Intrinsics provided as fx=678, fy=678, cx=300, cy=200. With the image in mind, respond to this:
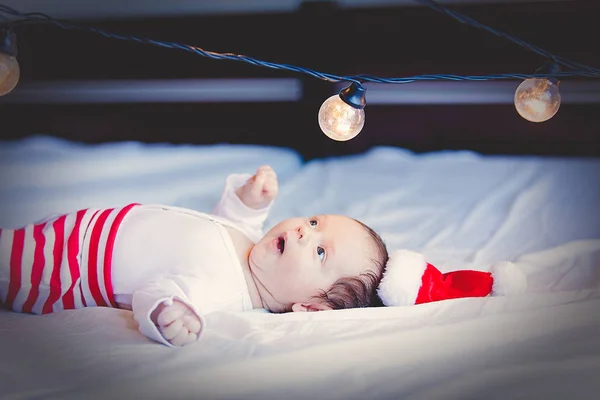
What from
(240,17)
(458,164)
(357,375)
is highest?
(240,17)

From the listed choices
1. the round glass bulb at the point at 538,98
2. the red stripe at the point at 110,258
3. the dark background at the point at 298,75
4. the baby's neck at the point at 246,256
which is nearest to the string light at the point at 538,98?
the round glass bulb at the point at 538,98

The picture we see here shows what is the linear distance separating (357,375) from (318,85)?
1376 mm

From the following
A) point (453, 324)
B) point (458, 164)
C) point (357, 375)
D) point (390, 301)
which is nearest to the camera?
point (357, 375)

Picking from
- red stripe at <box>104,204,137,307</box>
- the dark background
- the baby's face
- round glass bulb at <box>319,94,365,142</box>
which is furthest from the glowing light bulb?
the dark background

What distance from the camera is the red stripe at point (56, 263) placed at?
1.05m

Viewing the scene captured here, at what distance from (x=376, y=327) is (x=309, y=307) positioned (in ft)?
0.50

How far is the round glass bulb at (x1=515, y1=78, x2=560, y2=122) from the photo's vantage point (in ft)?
3.22

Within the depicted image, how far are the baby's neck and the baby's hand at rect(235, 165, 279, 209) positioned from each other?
0.52 ft

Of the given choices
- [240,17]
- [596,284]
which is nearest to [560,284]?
[596,284]

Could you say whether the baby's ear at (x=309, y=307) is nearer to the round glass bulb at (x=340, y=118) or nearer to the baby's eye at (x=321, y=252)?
the baby's eye at (x=321, y=252)

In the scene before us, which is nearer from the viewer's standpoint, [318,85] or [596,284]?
[596,284]

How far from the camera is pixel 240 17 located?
200 centimetres

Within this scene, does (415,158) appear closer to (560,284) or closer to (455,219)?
(455,219)

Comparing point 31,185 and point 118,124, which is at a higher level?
point 118,124
